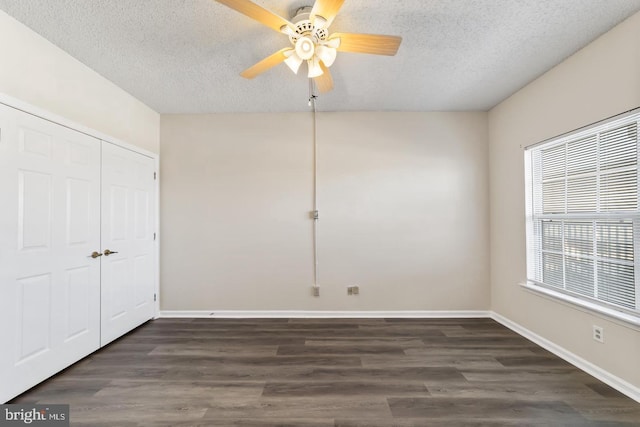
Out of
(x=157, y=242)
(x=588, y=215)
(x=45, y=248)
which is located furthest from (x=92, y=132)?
(x=588, y=215)

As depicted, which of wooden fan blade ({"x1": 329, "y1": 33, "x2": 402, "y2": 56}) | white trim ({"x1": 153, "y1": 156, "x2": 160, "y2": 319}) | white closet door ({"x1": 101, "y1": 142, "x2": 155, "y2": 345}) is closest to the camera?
wooden fan blade ({"x1": 329, "y1": 33, "x2": 402, "y2": 56})

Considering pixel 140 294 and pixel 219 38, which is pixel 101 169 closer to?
pixel 140 294

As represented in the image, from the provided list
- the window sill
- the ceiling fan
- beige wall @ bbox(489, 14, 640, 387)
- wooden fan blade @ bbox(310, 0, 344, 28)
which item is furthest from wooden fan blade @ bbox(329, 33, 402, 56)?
the window sill

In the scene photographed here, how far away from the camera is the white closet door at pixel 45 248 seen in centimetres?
191

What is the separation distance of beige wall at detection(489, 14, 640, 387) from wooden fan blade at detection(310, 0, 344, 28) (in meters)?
2.08

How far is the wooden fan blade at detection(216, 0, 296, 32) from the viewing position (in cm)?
149

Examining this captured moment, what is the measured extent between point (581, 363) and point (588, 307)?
490 millimetres

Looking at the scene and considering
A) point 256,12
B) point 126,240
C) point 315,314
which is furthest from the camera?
point 315,314

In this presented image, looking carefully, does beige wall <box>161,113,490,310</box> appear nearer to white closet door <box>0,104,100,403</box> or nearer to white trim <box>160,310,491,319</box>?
white trim <box>160,310,491,319</box>

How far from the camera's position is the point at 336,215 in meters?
3.64

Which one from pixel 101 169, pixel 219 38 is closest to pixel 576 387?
pixel 219 38

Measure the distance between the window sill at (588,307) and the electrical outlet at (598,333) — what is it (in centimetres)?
11

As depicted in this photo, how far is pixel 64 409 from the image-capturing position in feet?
6.12

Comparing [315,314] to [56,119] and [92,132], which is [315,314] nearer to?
[92,132]
